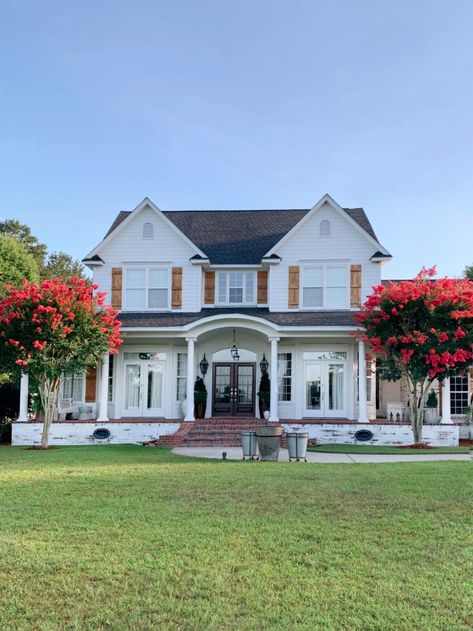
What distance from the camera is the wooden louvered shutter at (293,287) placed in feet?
71.4

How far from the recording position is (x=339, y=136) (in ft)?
58.5

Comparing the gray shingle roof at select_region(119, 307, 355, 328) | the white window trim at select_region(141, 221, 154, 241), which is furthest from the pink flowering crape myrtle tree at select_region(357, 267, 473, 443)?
the white window trim at select_region(141, 221, 154, 241)

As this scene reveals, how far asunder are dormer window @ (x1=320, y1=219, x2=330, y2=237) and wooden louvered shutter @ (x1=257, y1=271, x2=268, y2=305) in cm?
279

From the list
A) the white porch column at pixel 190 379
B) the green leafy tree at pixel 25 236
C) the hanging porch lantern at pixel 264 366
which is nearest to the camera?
the white porch column at pixel 190 379

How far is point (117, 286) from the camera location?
2220 cm

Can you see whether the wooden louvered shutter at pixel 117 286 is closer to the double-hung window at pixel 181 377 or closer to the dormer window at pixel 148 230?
the dormer window at pixel 148 230

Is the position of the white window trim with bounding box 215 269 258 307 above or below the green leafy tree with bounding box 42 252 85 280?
below

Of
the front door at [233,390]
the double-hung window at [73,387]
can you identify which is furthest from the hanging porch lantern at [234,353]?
the double-hung window at [73,387]

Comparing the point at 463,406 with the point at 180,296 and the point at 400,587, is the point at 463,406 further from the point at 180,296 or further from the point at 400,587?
the point at 400,587

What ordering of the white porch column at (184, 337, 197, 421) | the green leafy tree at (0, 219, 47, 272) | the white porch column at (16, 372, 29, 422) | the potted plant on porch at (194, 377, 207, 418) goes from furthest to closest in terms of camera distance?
1. the green leafy tree at (0, 219, 47, 272)
2. the potted plant on porch at (194, 377, 207, 418)
3. the white porch column at (16, 372, 29, 422)
4. the white porch column at (184, 337, 197, 421)

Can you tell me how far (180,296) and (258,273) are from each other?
3329 millimetres

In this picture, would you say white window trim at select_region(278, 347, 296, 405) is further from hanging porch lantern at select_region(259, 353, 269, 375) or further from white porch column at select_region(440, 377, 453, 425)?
white porch column at select_region(440, 377, 453, 425)

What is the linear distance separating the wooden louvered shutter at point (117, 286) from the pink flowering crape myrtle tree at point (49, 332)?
3.86m

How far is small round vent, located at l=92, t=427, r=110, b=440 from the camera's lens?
1970 cm
